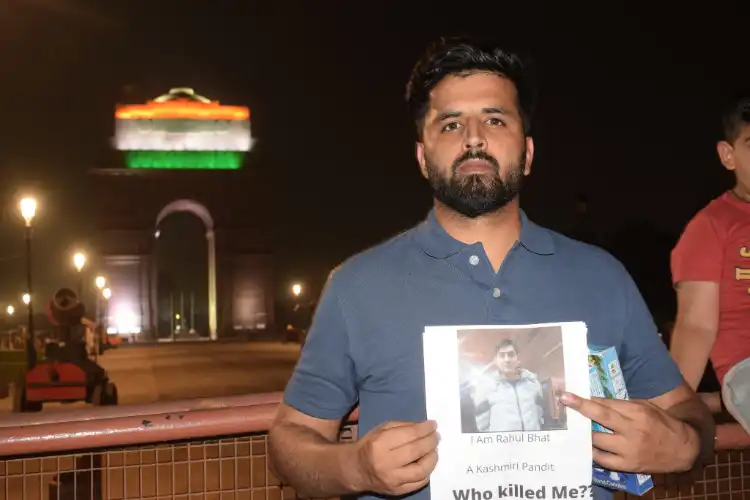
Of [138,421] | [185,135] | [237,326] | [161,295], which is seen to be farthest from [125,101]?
[138,421]

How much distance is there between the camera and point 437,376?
2.49 metres

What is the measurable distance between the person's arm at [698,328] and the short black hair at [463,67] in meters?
1.34

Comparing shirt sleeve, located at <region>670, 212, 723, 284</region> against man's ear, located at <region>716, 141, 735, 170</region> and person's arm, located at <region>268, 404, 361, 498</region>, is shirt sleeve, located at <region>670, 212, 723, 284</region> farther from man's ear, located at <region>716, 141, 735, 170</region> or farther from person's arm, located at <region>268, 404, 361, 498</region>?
person's arm, located at <region>268, 404, 361, 498</region>

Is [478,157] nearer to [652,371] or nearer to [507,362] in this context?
[507,362]

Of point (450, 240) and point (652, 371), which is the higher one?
point (450, 240)

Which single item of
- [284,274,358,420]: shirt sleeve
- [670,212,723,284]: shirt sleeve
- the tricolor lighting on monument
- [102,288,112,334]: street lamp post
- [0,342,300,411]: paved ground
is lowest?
[0,342,300,411]: paved ground

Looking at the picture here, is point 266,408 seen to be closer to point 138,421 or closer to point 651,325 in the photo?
point 138,421

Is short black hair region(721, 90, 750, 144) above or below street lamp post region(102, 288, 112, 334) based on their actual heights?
below

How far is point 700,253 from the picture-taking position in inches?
150

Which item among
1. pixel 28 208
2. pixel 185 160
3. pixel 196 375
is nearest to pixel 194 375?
pixel 196 375

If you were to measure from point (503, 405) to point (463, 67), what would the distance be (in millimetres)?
1094

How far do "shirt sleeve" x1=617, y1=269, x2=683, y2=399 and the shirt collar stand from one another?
28 centimetres

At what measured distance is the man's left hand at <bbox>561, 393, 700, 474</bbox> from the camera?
96.6 inches

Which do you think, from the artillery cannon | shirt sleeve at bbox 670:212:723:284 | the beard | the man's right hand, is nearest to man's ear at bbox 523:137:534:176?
the beard
